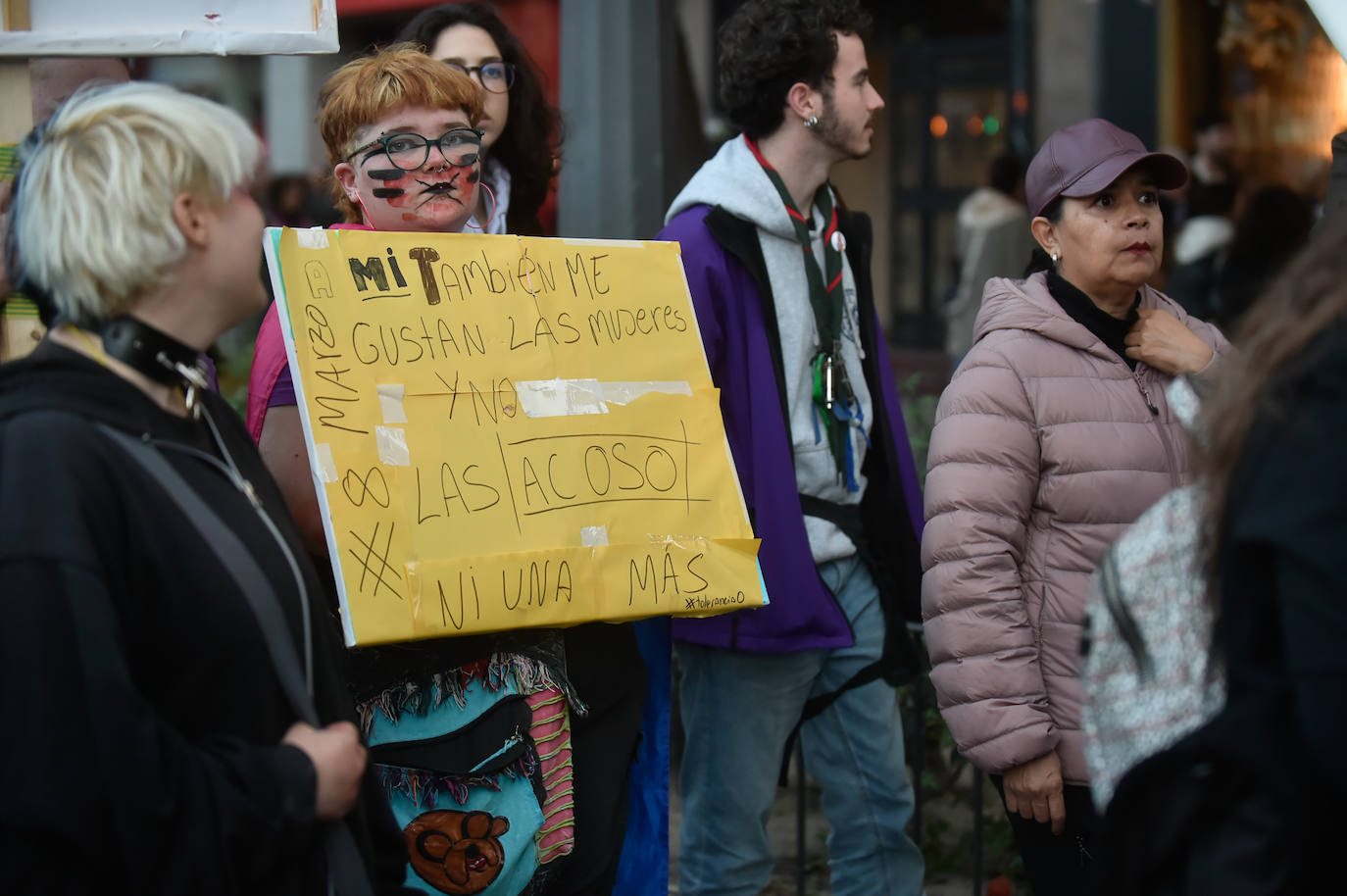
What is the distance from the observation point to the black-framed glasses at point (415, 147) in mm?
2668

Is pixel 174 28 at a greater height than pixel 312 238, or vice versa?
pixel 174 28

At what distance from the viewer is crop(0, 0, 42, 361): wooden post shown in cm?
265

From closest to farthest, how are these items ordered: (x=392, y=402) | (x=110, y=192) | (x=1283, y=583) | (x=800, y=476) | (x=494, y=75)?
(x=1283, y=583) → (x=110, y=192) → (x=392, y=402) → (x=800, y=476) → (x=494, y=75)

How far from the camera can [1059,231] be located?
2912 millimetres

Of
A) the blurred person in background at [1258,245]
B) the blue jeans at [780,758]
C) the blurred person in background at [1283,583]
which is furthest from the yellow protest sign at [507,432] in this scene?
the blurred person in background at [1258,245]

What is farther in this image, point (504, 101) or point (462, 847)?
point (504, 101)

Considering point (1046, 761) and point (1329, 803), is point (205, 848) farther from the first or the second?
point (1046, 761)

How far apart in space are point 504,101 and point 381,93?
1.16m

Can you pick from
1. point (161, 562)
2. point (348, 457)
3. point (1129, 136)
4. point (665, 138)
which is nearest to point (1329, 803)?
point (161, 562)

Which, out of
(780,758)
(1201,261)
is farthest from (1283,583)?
(1201,261)

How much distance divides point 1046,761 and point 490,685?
100 cm

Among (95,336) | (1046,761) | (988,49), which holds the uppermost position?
(988,49)

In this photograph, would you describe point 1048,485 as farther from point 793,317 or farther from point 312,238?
point 312,238

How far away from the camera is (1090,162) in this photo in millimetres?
2848
